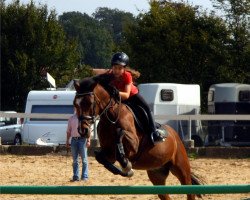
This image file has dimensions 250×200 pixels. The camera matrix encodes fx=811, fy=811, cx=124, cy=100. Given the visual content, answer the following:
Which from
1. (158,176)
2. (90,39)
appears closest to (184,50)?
(158,176)

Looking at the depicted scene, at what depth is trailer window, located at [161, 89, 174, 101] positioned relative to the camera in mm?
27078

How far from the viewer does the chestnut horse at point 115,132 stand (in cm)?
951

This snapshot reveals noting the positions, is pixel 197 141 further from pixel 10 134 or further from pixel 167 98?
pixel 10 134

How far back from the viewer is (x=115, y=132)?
9.89 meters

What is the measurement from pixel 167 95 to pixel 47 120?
14.5 ft

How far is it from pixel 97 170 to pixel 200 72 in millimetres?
20547

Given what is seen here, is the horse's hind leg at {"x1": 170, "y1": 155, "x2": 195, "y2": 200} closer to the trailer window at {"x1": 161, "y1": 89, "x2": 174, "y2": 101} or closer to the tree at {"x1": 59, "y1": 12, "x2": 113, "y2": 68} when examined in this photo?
the trailer window at {"x1": 161, "y1": 89, "x2": 174, "y2": 101}

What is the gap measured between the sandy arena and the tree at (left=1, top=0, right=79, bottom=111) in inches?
901

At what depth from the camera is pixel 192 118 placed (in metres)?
23.1

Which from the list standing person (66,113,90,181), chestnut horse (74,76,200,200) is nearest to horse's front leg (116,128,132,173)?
chestnut horse (74,76,200,200)

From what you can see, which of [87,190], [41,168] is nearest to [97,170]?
[41,168]

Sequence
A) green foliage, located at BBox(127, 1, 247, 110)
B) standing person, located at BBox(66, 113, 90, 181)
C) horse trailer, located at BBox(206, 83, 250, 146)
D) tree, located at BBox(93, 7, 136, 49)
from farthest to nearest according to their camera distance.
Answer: tree, located at BBox(93, 7, 136, 49), green foliage, located at BBox(127, 1, 247, 110), horse trailer, located at BBox(206, 83, 250, 146), standing person, located at BBox(66, 113, 90, 181)

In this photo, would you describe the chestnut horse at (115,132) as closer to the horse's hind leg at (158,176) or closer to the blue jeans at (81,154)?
the horse's hind leg at (158,176)

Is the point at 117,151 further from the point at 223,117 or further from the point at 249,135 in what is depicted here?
the point at 249,135
